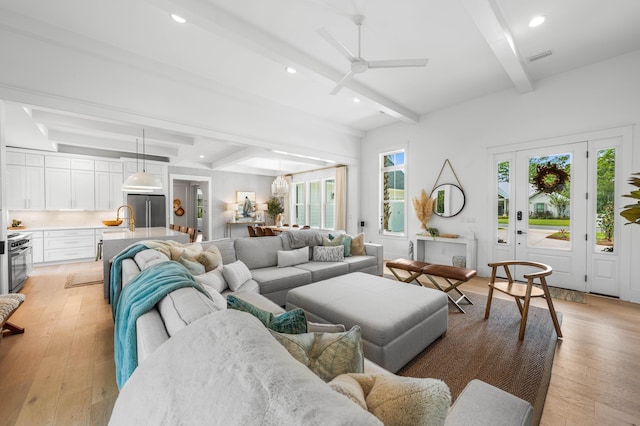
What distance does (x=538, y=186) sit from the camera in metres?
4.12

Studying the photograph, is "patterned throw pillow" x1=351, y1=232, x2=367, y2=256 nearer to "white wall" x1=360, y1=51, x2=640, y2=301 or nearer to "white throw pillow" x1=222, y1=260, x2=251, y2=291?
"white wall" x1=360, y1=51, x2=640, y2=301

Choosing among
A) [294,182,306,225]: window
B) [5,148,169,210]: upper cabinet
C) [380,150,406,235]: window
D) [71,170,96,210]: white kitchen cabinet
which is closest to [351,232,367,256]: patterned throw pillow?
[380,150,406,235]: window

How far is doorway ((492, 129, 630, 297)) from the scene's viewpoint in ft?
11.7

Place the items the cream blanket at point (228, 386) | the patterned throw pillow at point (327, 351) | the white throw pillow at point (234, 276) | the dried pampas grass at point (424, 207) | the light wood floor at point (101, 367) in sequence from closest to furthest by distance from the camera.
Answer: the cream blanket at point (228, 386)
the patterned throw pillow at point (327, 351)
the light wood floor at point (101, 367)
the white throw pillow at point (234, 276)
the dried pampas grass at point (424, 207)

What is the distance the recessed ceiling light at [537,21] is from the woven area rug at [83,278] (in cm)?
664

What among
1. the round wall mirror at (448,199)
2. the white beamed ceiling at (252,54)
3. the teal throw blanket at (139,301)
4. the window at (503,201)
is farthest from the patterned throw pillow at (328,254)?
the window at (503,201)

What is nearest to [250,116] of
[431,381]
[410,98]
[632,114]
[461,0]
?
[410,98]

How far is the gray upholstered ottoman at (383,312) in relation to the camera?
1863mm

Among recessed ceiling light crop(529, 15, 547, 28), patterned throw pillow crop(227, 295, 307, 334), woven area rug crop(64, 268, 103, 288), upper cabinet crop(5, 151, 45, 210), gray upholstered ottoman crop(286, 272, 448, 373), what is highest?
recessed ceiling light crop(529, 15, 547, 28)

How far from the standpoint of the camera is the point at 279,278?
3105 millimetres

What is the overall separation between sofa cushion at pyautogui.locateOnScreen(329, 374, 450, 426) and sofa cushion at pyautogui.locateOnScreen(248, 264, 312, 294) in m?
2.34

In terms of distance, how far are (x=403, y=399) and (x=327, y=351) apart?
299mm

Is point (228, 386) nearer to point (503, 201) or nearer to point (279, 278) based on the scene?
point (279, 278)

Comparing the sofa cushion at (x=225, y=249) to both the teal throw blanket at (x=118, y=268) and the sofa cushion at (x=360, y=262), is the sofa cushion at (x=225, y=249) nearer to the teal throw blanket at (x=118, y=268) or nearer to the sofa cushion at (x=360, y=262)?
the teal throw blanket at (x=118, y=268)
